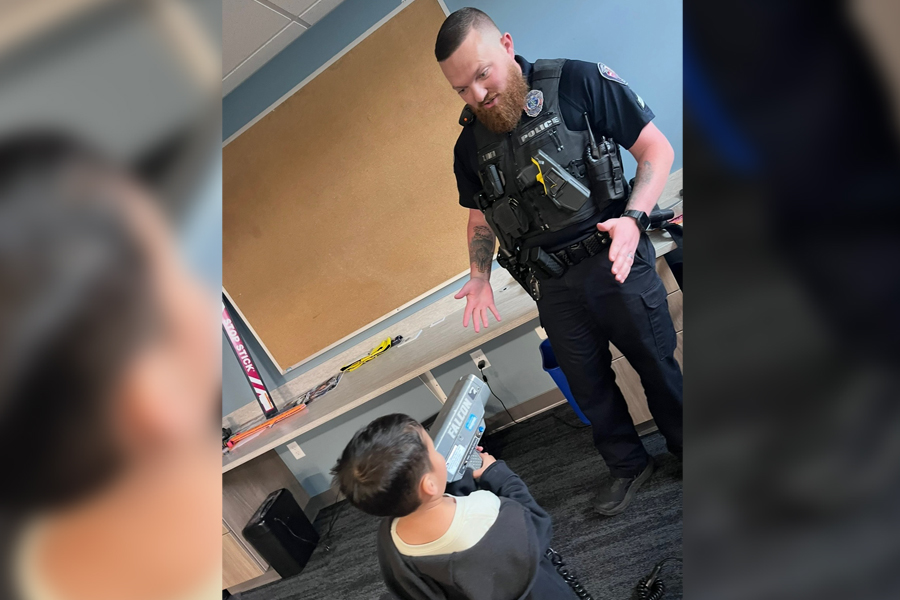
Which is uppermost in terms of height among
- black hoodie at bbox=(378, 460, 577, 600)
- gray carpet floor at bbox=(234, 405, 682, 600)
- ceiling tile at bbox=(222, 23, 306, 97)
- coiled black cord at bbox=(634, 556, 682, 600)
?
ceiling tile at bbox=(222, 23, 306, 97)

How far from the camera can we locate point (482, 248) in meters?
1.83

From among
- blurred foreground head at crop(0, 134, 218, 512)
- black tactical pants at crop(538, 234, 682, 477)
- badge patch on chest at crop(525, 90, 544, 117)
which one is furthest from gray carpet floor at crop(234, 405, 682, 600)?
blurred foreground head at crop(0, 134, 218, 512)

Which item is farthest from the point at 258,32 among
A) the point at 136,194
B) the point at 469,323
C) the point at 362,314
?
the point at 136,194

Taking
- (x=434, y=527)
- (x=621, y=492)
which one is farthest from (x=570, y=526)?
(x=434, y=527)

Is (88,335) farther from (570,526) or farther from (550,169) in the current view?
(570,526)

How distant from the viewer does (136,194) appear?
0.10 meters

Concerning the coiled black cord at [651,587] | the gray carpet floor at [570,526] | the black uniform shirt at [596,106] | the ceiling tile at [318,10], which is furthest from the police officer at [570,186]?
the ceiling tile at [318,10]

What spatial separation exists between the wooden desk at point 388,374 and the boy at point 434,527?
817 mm

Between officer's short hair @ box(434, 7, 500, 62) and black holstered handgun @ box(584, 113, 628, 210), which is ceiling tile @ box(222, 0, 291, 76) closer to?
officer's short hair @ box(434, 7, 500, 62)

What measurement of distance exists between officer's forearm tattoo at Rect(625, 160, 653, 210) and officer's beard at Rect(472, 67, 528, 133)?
35 cm

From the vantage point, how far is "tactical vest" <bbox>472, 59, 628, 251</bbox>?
1470 mm

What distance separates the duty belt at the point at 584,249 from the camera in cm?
151

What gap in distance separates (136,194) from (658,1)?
2.67 metres

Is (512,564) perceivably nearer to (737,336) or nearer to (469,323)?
(737,336)
